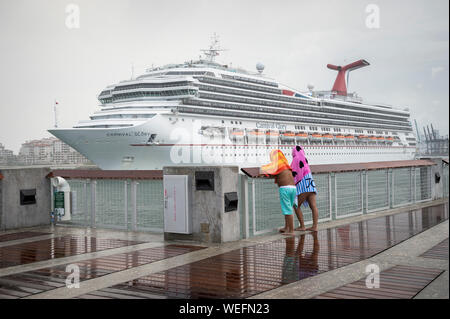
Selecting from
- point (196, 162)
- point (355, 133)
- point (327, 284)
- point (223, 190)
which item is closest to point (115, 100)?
point (196, 162)

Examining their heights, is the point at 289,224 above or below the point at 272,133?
below

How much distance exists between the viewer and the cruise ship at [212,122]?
36.8 meters

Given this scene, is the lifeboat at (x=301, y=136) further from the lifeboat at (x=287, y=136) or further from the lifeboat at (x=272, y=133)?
the lifeboat at (x=272, y=133)

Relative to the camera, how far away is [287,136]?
53.0 meters

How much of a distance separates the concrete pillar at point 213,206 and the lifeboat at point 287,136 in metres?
45.1

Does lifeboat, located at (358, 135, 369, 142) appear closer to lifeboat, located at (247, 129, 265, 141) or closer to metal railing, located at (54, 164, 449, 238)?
lifeboat, located at (247, 129, 265, 141)

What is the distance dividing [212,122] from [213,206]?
118 feet

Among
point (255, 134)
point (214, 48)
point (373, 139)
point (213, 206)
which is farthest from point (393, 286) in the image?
point (373, 139)

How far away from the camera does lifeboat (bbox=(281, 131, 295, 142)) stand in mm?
52381

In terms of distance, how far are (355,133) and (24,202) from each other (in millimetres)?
58934

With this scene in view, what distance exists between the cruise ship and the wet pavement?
28443 mm

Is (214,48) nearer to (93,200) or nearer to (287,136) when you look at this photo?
(287,136)

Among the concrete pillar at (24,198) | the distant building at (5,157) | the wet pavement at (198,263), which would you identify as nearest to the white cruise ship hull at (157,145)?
the distant building at (5,157)

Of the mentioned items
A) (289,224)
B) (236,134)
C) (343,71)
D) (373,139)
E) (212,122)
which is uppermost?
(343,71)
